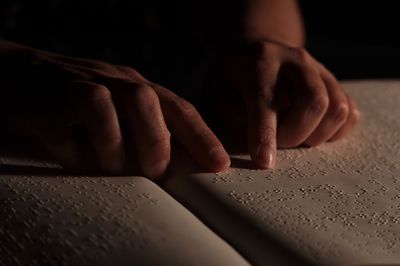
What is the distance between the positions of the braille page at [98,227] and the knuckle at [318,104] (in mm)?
232

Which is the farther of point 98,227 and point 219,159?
point 219,159

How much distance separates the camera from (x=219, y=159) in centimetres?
64

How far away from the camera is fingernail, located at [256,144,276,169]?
2.19 feet

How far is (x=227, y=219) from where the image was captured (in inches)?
21.9

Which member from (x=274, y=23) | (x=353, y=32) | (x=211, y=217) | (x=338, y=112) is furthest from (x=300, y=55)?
(x=353, y=32)

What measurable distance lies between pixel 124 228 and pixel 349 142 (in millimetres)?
369

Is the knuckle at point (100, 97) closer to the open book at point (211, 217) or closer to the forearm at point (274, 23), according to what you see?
the open book at point (211, 217)

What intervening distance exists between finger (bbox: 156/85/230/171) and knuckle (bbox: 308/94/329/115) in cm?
14

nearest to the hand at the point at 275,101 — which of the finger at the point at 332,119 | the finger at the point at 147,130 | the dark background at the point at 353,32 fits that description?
the finger at the point at 332,119

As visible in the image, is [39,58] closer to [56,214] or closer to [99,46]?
[56,214]

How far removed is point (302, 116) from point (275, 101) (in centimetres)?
4

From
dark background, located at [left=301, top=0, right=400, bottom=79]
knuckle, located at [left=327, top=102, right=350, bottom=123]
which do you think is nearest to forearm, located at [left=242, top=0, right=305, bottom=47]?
knuckle, located at [left=327, top=102, right=350, bottom=123]

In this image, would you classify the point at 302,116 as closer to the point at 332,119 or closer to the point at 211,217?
the point at 332,119

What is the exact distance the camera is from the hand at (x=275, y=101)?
2.36 ft
